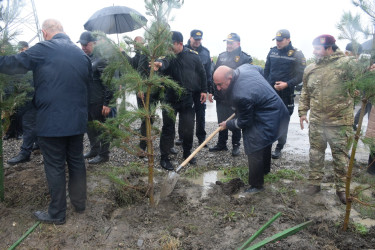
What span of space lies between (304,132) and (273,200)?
4.59 meters

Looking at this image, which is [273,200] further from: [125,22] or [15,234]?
[125,22]

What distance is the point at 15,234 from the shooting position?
9.97 feet

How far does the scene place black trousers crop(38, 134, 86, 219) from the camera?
3088mm

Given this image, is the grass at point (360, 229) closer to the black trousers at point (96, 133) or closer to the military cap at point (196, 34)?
the black trousers at point (96, 133)

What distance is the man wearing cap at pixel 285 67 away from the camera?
213 inches

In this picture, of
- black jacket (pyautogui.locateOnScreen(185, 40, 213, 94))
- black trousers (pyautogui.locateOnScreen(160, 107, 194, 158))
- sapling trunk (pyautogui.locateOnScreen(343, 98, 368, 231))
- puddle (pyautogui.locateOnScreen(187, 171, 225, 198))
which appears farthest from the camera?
black jacket (pyautogui.locateOnScreen(185, 40, 213, 94))

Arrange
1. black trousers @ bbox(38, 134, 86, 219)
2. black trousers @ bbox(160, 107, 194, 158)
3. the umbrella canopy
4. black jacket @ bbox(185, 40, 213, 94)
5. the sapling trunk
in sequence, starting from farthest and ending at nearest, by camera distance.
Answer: black jacket @ bbox(185, 40, 213, 94) → the umbrella canopy → black trousers @ bbox(160, 107, 194, 158) → black trousers @ bbox(38, 134, 86, 219) → the sapling trunk

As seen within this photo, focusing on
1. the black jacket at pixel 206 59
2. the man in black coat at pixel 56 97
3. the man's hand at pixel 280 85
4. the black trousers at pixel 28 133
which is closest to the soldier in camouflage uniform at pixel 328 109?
the man's hand at pixel 280 85

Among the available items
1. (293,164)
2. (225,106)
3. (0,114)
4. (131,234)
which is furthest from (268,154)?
(0,114)

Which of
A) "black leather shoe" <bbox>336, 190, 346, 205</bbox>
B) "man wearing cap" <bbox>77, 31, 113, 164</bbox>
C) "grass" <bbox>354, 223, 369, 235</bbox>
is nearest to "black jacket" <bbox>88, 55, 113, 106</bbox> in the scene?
"man wearing cap" <bbox>77, 31, 113, 164</bbox>

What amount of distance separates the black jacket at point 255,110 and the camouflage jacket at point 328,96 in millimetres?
465

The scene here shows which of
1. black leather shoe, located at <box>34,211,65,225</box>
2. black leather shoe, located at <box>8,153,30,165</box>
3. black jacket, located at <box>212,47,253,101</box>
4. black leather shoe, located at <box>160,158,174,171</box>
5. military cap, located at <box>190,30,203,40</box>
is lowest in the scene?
black leather shoe, located at <box>160,158,174,171</box>

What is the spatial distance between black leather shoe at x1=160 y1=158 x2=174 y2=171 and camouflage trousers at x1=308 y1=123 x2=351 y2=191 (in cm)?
214

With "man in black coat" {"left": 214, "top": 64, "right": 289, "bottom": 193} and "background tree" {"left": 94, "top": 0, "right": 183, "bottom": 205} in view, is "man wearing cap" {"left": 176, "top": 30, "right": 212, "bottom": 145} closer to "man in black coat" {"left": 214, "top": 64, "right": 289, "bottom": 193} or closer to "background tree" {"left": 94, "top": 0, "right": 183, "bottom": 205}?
"man in black coat" {"left": 214, "top": 64, "right": 289, "bottom": 193}
